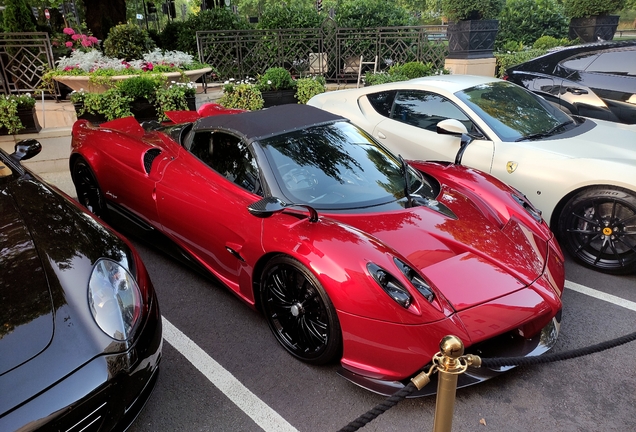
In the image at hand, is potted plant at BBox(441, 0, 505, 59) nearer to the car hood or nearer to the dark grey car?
the dark grey car

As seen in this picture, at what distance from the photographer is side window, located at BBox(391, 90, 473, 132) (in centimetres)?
444

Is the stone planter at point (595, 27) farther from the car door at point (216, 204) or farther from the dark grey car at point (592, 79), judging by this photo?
the car door at point (216, 204)

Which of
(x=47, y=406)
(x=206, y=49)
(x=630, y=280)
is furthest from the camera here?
(x=206, y=49)

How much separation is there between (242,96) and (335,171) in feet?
18.0

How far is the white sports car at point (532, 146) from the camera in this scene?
3.56 metres

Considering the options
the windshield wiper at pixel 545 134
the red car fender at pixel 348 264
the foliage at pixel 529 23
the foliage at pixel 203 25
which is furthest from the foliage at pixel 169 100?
the foliage at pixel 529 23

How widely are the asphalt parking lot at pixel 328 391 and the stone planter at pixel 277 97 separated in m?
6.01

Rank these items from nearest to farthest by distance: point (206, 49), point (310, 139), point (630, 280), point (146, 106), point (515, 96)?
point (310, 139) < point (630, 280) < point (515, 96) < point (146, 106) < point (206, 49)

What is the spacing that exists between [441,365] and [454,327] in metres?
0.71

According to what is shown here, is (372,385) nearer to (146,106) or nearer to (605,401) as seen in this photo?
(605,401)

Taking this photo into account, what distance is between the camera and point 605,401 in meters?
2.39

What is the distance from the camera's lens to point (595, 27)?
10.9 meters

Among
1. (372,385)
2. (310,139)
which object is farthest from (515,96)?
(372,385)

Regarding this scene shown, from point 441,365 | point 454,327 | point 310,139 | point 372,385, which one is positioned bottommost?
point 372,385
